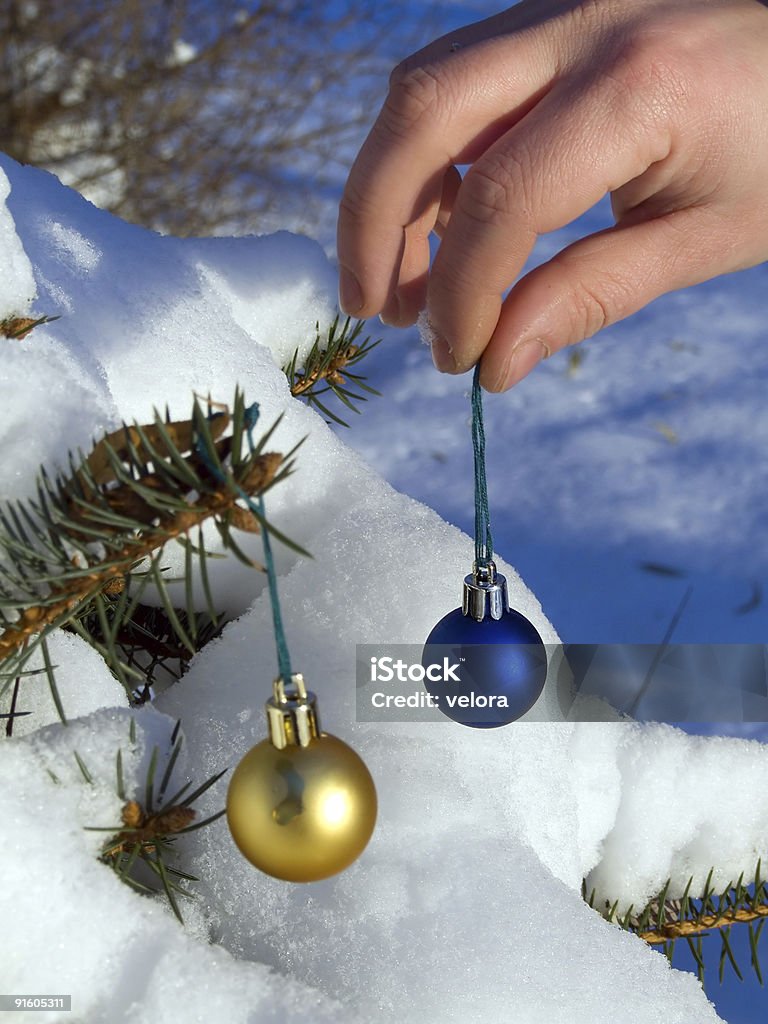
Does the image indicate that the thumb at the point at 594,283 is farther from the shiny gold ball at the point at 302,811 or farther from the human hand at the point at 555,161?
the shiny gold ball at the point at 302,811

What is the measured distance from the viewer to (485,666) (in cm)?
56

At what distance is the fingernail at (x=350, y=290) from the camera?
2.23ft

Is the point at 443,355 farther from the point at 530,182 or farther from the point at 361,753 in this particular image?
the point at 361,753

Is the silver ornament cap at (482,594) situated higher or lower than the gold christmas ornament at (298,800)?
higher

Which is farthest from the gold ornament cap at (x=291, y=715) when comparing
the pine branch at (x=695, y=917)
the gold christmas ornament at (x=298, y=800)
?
the pine branch at (x=695, y=917)

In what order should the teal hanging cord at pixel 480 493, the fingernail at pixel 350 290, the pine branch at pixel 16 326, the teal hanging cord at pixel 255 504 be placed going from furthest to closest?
1. the fingernail at pixel 350 290
2. the teal hanging cord at pixel 480 493
3. the pine branch at pixel 16 326
4. the teal hanging cord at pixel 255 504

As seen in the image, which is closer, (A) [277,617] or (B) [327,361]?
(A) [277,617]

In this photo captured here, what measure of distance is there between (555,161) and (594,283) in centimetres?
11

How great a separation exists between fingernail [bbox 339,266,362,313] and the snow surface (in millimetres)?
84

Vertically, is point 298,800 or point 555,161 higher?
point 555,161

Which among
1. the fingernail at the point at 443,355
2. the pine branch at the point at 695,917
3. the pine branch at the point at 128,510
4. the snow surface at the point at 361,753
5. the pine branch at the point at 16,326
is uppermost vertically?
the pine branch at the point at 16,326

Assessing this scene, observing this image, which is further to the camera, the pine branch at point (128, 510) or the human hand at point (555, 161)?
the human hand at point (555, 161)

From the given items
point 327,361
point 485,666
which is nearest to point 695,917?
point 485,666

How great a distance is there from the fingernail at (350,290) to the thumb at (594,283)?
101mm
